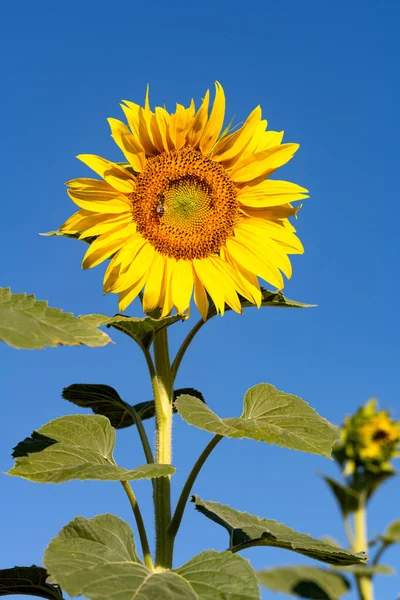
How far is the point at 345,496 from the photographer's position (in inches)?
275

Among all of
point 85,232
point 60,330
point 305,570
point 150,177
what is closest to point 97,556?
point 60,330

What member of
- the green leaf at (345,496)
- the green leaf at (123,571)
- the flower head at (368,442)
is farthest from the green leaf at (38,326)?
the flower head at (368,442)

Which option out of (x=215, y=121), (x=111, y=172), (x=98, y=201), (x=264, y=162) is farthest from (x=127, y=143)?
(x=264, y=162)

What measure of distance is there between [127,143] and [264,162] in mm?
533

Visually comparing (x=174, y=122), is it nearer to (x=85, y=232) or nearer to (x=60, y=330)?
(x=85, y=232)

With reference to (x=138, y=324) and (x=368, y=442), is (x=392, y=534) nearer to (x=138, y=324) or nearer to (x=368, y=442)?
(x=368, y=442)

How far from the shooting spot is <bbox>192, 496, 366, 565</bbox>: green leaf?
2.73 m

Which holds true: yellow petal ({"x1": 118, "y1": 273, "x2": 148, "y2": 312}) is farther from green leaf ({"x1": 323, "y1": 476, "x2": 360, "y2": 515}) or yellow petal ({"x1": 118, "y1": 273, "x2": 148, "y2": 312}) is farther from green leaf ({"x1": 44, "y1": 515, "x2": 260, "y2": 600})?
green leaf ({"x1": 323, "y1": 476, "x2": 360, "y2": 515})

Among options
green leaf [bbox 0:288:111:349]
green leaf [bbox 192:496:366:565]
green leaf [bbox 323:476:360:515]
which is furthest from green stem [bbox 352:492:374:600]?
green leaf [bbox 0:288:111:349]

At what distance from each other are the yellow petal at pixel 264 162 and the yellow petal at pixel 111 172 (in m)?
0.41

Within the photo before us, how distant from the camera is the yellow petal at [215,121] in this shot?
294cm

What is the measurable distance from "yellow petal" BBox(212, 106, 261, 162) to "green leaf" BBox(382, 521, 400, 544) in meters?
4.97

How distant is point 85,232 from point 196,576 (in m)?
1.28

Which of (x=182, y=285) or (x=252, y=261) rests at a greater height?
(x=252, y=261)
